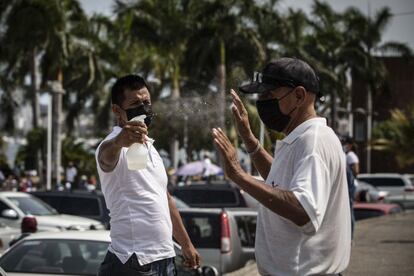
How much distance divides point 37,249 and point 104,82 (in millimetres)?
37404

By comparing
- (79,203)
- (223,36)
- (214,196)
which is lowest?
(79,203)

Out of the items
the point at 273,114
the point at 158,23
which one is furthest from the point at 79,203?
the point at 158,23

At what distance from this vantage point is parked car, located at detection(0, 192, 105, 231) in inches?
703

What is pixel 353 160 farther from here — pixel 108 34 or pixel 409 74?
pixel 409 74

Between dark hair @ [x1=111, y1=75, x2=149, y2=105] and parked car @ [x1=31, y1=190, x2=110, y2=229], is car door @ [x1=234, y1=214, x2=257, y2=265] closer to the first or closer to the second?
parked car @ [x1=31, y1=190, x2=110, y2=229]

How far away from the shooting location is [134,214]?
18.1 ft

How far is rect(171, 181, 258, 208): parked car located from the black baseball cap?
15.4 meters

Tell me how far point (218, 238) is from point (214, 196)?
670 centimetres

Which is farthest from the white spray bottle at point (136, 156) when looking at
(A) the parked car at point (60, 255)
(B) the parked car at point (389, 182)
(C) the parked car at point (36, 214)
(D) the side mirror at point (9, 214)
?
(B) the parked car at point (389, 182)

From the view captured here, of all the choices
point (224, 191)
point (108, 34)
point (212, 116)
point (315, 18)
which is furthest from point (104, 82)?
point (212, 116)

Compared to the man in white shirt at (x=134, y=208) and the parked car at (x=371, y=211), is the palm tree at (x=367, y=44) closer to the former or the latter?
the parked car at (x=371, y=211)

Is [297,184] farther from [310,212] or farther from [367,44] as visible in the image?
[367,44]

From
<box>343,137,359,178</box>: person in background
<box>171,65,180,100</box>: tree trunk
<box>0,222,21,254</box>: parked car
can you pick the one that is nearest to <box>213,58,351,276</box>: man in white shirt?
<box>343,137,359,178</box>: person in background

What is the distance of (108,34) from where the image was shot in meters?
43.2
